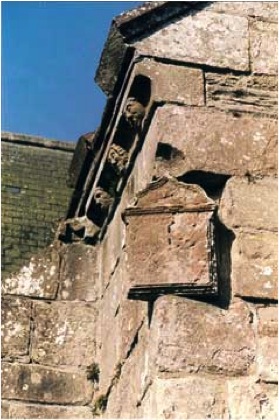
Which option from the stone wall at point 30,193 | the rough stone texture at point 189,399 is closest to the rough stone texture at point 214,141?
the rough stone texture at point 189,399

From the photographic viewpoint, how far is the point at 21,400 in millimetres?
7027

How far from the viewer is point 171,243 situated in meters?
5.68

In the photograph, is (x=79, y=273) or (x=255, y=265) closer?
(x=255, y=265)

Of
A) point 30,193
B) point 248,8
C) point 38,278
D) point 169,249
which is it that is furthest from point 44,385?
point 248,8

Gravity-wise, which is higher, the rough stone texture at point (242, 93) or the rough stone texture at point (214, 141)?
the rough stone texture at point (242, 93)

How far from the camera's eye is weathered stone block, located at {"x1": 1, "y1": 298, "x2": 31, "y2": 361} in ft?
23.8

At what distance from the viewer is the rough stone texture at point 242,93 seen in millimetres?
6280

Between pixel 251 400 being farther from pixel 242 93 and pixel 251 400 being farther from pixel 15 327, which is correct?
pixel 15 327

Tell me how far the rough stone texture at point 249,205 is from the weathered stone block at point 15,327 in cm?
192

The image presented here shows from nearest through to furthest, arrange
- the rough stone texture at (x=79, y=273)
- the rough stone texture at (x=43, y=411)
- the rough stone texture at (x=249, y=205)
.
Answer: the rough stone texture at (x=249, y=205) → the rough stone texture at (x=43, y=411) → the rough stone texture at (x=79, y=273)

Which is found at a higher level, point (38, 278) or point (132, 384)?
point (38, 278)

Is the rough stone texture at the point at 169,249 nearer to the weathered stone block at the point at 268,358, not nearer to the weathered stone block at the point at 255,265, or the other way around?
the weathered stone block at the point at 255,265

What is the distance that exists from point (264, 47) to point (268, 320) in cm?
168

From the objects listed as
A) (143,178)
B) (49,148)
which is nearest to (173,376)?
(143,178)
